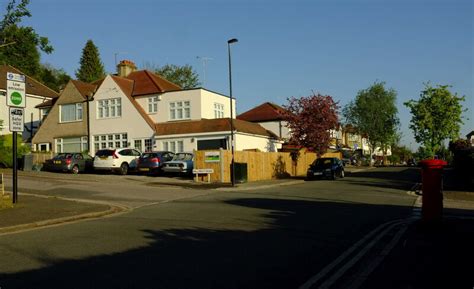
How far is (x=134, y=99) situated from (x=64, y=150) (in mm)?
7811

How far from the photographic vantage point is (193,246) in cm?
870

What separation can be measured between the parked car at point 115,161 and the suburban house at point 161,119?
5645mm

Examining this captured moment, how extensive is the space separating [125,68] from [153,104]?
8.10 metres

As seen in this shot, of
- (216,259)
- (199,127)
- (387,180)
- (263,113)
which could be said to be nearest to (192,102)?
(199,127)

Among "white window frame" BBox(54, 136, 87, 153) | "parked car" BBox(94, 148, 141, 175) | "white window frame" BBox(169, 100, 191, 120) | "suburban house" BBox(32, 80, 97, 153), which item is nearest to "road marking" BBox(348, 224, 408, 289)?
"parked car" BBox(94, 148, 141, 175)

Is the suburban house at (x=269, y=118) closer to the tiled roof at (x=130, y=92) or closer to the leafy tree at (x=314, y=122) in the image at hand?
the leafy tree at (x=314, y=122)

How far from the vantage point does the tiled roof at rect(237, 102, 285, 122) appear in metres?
54.6

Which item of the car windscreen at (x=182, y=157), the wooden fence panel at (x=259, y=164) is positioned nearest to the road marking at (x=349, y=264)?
the wooden fence panel at (x=259, y=164)

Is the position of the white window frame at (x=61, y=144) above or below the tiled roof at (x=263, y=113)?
below

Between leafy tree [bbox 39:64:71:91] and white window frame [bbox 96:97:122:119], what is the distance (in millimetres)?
31140

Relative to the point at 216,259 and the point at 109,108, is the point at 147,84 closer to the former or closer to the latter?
the point at 109,108

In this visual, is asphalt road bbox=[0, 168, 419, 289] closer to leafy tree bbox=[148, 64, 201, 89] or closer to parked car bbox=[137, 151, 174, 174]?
parked car bbox=[137, 151, 174, 174]

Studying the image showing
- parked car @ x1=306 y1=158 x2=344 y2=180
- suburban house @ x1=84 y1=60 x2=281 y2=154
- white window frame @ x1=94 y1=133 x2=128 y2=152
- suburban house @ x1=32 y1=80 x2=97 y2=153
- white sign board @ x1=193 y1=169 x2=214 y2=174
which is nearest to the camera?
white sign board @ x1=193 y1=169 x2=214 y2=174

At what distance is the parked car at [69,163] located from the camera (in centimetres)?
3148
